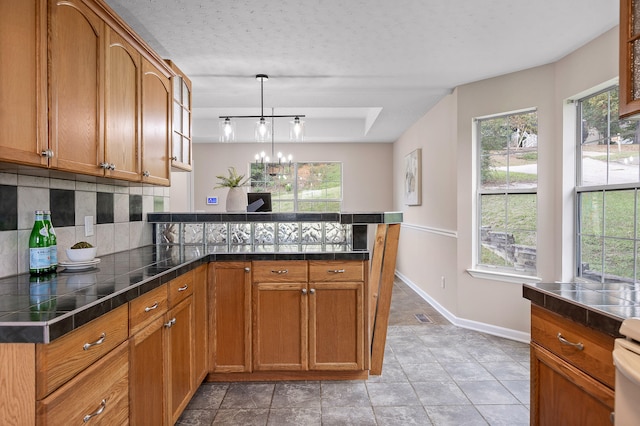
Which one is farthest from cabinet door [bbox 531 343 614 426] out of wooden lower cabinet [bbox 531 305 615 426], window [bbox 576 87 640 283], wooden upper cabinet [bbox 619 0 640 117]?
window [bbox 576 87 640 283]

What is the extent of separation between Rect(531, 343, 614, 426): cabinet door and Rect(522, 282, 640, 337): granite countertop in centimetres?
18

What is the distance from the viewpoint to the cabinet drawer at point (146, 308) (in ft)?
4.90

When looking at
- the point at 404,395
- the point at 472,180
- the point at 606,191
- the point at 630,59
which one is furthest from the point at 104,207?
the point at 606,191

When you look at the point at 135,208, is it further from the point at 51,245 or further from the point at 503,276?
the point at 503,276

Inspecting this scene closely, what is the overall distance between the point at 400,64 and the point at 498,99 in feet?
3.44

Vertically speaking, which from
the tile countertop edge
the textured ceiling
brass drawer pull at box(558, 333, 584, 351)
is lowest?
brass drawer pull at box(558, 333, 584, 351)

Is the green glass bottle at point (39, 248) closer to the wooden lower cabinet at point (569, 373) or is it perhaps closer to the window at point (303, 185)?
the wooden lower cabinet at point (569, 373)

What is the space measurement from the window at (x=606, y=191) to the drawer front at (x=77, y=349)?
2837 millimetres

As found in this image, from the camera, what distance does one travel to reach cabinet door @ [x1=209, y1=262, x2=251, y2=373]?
98.7 inches

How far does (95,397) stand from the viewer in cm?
123

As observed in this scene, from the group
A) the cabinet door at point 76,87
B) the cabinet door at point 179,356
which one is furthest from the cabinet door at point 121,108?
the cabinet door at point 179,356

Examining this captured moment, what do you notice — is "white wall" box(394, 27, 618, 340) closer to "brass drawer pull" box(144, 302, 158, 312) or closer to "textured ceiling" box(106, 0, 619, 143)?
"textured ceiling" box(106, 0, 619, 143)

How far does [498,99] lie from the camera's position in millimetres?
3535

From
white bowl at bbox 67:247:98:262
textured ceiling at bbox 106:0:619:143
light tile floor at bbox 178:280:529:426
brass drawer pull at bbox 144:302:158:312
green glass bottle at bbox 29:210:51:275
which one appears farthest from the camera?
textured ceiling at bbox 106:0:619:143
